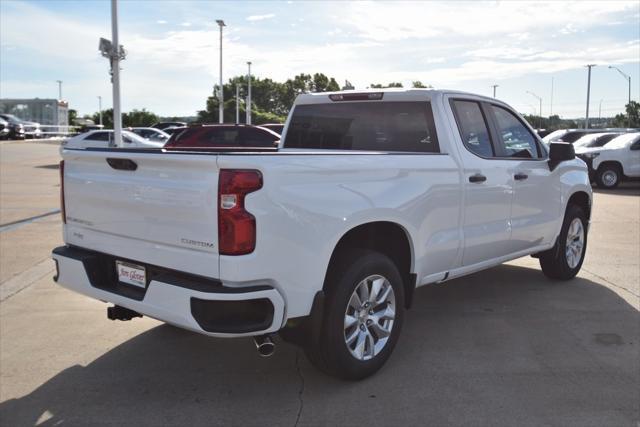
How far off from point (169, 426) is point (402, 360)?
172cm

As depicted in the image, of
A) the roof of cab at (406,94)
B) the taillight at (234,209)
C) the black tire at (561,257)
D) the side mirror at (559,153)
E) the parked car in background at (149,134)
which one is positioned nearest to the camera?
the taillight at (234,209)

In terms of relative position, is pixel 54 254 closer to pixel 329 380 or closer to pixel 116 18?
pixel 329 380

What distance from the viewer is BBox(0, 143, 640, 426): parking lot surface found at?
Answer: 3.59 m

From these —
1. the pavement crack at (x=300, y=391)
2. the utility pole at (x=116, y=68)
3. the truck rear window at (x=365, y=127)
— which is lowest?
the pavement crack at (x=300, y=391)

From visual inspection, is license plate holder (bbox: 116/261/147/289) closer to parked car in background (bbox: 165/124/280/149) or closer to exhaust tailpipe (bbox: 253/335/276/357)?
exhaust tailpipe (bbox: 253/335/276/357)

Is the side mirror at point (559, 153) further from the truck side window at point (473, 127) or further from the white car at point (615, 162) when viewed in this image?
the white car at point (615, 162)

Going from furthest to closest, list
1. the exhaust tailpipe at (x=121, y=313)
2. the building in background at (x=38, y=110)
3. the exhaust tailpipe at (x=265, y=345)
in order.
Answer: the building in background at (x=38, y=110) → the exhaust tailpipe at (x=121, y=313) → the exhaust tailpipe at (x=265, y=345)

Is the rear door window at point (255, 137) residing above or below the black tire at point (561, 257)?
above

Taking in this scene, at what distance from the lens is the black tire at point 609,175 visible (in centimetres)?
1814

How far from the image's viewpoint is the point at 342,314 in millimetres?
3713

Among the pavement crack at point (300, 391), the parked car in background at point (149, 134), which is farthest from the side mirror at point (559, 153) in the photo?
the parked car in background at point (149, 134)

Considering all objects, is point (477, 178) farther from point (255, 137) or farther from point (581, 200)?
point (255, 137)

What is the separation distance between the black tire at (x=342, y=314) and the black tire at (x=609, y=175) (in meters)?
16.3

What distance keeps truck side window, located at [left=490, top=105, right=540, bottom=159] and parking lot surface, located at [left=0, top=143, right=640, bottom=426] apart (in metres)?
1.42
